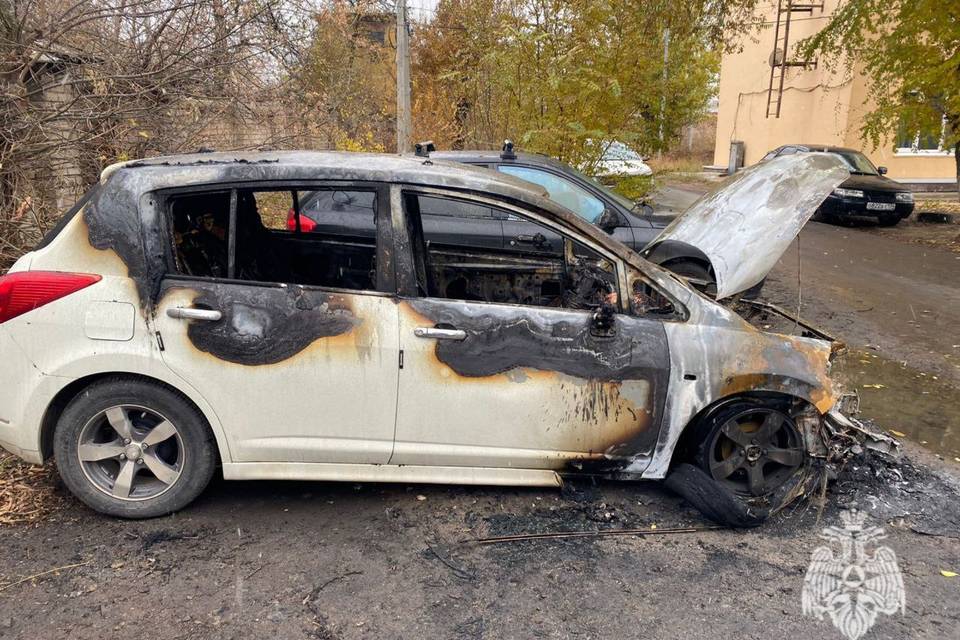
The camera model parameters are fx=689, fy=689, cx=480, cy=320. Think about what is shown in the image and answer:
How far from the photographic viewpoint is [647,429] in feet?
11.3

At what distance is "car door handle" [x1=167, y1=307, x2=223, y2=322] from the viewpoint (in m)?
3.20

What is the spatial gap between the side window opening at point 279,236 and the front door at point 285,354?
0.03 metres

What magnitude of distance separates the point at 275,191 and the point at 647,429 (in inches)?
87.1

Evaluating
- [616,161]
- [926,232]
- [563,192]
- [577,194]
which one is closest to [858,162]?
[926,232]

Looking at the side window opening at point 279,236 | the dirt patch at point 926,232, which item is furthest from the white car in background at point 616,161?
the dirt patch at point 926,232

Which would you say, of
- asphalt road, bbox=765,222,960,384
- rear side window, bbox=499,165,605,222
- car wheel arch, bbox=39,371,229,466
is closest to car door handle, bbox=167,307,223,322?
car wheel arch, bbox=39,371,229,466

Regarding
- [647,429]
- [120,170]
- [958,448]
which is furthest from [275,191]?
[958,448]

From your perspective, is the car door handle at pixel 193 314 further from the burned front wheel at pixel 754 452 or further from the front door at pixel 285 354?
the burned front wheel at pixel 754 452

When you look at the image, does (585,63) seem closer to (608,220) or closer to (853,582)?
(608,220)

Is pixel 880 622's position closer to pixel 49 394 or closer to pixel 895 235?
pixel 49 394

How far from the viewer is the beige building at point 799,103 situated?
A: 730 inches

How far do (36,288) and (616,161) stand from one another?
8295 millimetres

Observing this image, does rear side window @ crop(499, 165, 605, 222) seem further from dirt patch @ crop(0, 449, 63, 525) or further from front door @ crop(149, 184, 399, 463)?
dirt patch @ crop(0, 449, 63, 525)

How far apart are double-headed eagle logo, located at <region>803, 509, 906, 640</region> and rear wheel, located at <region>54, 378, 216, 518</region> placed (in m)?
2.87
